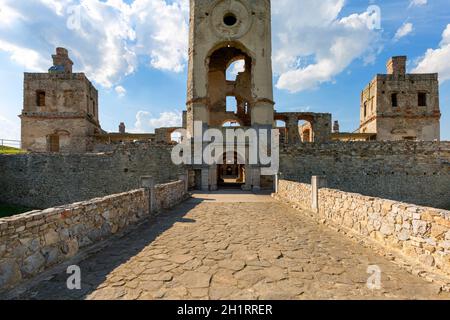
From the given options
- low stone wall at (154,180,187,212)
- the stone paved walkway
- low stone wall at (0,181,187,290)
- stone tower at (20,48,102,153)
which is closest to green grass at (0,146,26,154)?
stone tower at (20,48,102,153)

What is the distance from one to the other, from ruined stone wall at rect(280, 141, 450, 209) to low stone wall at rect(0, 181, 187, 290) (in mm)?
13376

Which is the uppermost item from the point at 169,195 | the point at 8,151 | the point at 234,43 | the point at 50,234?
the point at 234,43

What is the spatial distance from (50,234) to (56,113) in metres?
26.7

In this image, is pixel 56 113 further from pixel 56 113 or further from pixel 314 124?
pixel 314 124

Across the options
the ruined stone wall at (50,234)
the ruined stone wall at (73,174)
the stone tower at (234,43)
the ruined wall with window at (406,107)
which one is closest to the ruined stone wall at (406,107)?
the ruined wall with window at (406,107)

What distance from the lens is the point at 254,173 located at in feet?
56.2

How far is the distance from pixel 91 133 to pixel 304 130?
2551cm

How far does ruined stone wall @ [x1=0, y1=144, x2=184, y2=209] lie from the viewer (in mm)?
18781

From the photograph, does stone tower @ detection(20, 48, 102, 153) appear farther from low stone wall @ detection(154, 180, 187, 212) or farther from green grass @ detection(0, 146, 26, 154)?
low stone wall @ detection(154, 180, 187, 212)

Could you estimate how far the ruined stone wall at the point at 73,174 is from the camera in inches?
739

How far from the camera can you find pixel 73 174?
18.9 meters

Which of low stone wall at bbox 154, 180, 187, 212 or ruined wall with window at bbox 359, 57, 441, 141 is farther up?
ruined wall with window at bbox 359, 57, 441, 141

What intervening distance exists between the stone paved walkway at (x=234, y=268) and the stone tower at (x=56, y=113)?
23.8 m

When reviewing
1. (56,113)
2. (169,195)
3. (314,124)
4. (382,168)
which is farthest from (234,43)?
(56,113)
